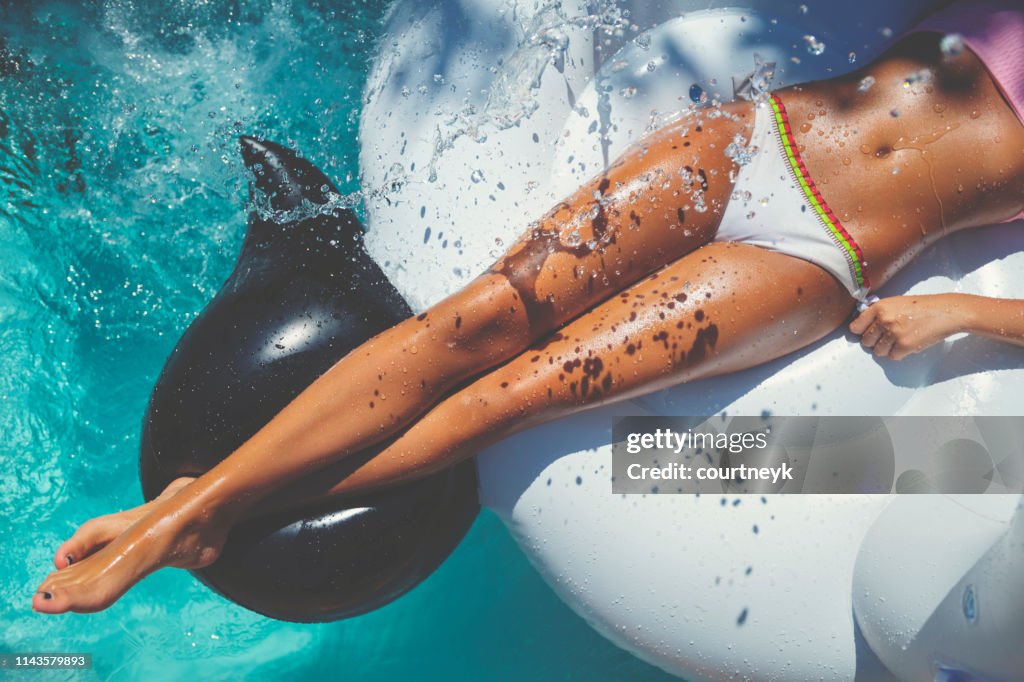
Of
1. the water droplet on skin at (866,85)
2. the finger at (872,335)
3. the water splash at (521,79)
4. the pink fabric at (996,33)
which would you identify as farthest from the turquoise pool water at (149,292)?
the pink fabric at (996,33)

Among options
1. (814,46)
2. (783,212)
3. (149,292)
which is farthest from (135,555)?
(814,46)

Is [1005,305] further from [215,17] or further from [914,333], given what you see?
[215,17]

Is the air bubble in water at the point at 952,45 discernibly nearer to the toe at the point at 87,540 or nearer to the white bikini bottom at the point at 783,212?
the white bikini bottom at the point at 783,212

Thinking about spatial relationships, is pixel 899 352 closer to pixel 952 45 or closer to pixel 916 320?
pixel 916 320

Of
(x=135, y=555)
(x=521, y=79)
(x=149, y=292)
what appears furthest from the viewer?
(x=149, y=292)

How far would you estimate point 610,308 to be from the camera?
1.05m

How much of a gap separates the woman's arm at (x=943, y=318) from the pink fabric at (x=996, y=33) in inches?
6.1

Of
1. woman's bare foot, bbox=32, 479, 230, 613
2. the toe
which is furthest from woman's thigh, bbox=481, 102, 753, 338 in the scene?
the toe

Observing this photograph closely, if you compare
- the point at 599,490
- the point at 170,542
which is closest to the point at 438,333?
the point at 599,490

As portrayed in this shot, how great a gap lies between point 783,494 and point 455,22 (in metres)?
0.80

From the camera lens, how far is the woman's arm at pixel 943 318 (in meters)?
1.03

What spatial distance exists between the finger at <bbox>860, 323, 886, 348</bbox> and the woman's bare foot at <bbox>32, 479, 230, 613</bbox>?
84 cm

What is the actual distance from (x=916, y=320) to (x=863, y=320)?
0.21ft

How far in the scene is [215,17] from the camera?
168 centimetres
